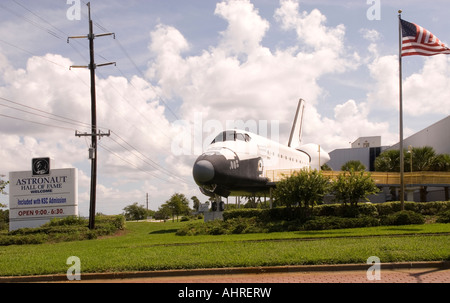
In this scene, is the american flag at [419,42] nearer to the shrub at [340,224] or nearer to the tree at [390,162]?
the shrub at [340,224]

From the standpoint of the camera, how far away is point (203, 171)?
1032 inches

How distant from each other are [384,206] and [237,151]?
951 cm

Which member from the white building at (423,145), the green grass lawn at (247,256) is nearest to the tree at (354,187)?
the green grass lawn at (247,256)

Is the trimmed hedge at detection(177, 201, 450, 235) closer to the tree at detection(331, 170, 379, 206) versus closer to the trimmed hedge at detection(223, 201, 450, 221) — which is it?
the trimmed hedge at detection(223, 201, 450, 221)

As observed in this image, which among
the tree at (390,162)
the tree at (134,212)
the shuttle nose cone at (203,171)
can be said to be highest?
the tree at (390,162)

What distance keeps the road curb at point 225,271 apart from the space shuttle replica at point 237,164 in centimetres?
1447

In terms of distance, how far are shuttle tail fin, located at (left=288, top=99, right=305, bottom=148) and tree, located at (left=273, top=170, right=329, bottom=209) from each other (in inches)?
891

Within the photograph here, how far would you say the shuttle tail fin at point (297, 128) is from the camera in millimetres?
48938

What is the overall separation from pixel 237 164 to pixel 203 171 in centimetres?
312

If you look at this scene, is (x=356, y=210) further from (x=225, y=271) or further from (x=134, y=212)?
(x=134, y=212)

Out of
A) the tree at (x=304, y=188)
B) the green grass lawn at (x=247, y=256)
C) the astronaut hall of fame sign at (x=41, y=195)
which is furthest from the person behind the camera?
the astronaut hall of fame sign at (x=41, y=195)

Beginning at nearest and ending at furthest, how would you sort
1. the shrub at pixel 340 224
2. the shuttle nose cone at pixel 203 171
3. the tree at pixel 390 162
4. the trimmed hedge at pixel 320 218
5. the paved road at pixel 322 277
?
the paved road at pixel 322 277 → the shrub at pixel 340 224 → the trimmed hedge at pixel 320 218 → the shuttle nose cone at pixel 203 171 → the tree at pixel 390 162

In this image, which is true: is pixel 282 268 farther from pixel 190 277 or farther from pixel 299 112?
pixel 299 112

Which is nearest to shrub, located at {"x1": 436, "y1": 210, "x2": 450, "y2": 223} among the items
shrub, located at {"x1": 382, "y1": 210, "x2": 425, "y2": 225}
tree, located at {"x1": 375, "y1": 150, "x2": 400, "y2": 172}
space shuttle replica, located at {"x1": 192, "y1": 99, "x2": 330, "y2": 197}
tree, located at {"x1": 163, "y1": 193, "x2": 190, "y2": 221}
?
shrub, located at {"x1": 382, "y1": 210, "x2": 425, "y2": 225}
